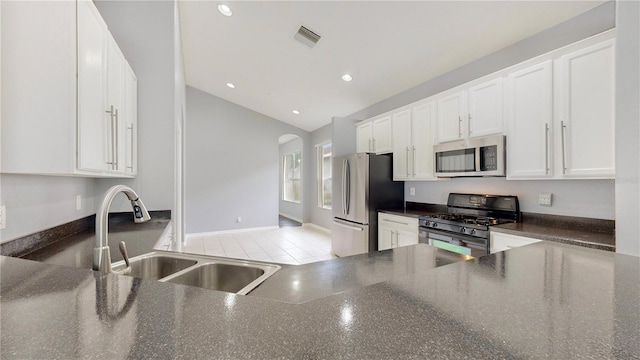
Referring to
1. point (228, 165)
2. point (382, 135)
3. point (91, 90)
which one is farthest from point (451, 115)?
point (228, 165)

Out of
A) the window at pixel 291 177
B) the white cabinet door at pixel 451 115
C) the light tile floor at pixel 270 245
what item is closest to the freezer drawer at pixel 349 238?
the light tile floor at pixel 270 245

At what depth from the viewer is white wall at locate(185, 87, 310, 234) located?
19.1ft

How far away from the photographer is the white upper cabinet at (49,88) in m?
1.13

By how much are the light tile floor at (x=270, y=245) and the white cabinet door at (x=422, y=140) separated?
2.08 metres

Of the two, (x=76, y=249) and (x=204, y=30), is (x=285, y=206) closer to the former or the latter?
(x=204, y=30)

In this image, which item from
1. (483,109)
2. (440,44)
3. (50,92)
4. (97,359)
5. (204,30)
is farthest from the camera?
(204,30)

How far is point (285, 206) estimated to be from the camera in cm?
916

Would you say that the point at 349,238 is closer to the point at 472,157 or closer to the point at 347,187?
the point at 347,187

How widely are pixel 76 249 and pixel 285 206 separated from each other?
7.65m

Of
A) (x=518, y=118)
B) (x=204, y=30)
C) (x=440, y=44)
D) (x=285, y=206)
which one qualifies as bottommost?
(x=285, y=206)

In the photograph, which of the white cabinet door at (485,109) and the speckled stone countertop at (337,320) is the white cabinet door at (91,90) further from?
the white cabinet door at (485,109)

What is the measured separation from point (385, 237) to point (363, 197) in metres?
0.62

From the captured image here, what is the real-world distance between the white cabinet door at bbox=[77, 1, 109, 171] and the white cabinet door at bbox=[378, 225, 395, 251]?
3023 millimetres

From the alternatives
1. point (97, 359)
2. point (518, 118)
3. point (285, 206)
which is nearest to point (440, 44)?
point (518, 118)
